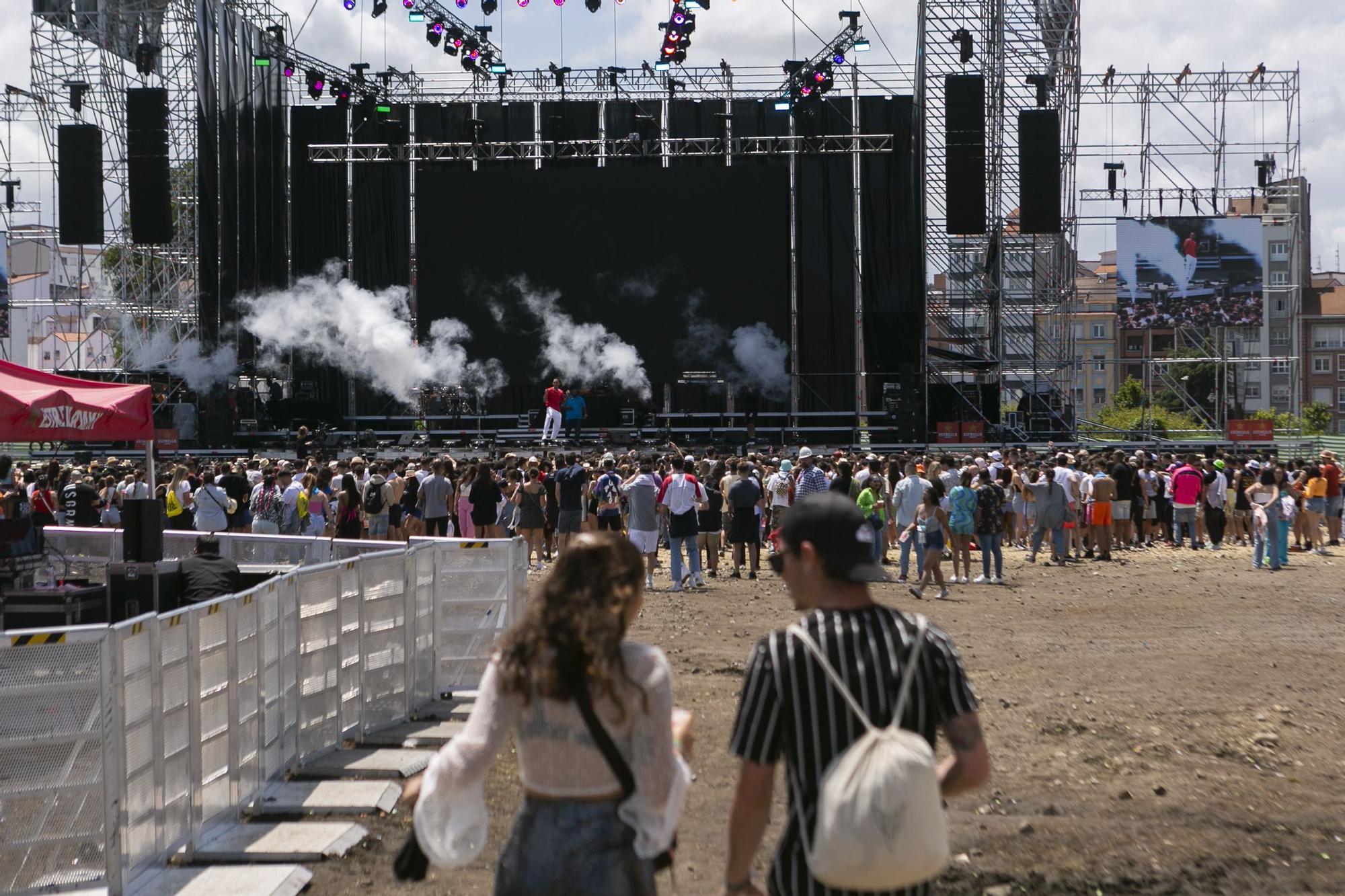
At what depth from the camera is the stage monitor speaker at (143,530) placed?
8.61 meters

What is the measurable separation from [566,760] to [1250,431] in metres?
29.1

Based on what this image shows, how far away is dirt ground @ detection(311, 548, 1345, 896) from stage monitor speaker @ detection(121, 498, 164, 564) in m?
2.62

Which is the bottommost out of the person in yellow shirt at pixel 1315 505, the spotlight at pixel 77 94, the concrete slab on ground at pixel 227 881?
the concrete slab on ground at pixel 227 881

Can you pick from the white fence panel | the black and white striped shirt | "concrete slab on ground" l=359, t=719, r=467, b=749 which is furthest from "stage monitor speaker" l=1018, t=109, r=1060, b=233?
the black and white striped shirt

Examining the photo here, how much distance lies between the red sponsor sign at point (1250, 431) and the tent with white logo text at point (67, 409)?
24383mm

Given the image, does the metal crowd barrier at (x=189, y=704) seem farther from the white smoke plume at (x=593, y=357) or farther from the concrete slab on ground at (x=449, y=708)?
the white smoke plume at (x=593, y=357)

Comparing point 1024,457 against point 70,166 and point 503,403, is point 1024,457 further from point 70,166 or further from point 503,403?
point 70,166

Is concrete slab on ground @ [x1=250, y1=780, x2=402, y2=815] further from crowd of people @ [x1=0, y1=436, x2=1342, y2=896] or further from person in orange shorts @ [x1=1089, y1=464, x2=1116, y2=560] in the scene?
person in orange shorts @ [x1=1089, y1=464, x2=1116, y2=560]

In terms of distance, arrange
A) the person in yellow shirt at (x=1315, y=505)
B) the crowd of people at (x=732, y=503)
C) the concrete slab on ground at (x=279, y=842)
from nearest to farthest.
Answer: the concrete slab on ground at (x=279, y=842) → the crowd of people at (x=732, y=503) → the person in yellow shirt at (x=1315, y=505)

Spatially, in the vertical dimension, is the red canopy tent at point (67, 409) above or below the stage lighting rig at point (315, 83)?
below

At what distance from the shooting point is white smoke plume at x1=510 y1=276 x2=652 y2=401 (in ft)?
107

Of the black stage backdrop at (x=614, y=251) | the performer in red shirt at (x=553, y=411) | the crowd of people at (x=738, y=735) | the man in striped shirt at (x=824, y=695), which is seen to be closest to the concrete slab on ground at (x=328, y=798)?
the crowd of people at (x=738, y=735)

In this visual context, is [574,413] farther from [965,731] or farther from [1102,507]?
[965,731]

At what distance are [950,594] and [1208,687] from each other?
17.4ft
